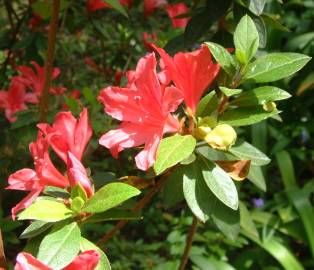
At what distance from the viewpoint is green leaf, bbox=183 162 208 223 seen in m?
0.92

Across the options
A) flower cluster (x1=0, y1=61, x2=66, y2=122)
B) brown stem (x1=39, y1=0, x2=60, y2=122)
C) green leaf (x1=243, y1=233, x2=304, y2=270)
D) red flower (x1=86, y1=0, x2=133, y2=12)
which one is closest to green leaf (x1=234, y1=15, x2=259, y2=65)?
brown stem (x1=39, y1=0, x2=60, y2=122)

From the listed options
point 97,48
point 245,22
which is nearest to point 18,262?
point 245,22

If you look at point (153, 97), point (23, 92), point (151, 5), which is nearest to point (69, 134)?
point (153, 97)

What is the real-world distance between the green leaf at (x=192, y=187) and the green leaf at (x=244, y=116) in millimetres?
95

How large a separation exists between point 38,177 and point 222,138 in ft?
0.99

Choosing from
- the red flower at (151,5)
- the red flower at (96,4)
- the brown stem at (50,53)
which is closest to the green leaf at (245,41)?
the brown stem at (50,53)

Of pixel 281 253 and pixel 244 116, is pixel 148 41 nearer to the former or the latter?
pixel 244 116

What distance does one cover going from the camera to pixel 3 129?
1.80m

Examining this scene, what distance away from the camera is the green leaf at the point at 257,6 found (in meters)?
1.12

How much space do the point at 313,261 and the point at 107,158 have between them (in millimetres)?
1051

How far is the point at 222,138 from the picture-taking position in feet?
2.78

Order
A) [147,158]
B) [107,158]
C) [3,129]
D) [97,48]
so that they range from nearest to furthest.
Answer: [147,158] < [3,129] < [107,158] < [97,48]

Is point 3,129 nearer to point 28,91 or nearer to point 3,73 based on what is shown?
point 28,91

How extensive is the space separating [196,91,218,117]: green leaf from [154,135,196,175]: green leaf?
0.07m
